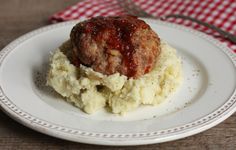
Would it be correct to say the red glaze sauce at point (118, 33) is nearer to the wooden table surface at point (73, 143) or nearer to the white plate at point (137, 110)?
the white plate at point (137, 110)

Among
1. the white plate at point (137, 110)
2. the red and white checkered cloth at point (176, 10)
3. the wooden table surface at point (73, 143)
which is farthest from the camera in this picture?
the red and white checkered cloth at point (176, 10)

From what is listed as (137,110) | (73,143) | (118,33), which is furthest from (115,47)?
(73,143)

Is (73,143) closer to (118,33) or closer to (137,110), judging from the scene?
(137,110)

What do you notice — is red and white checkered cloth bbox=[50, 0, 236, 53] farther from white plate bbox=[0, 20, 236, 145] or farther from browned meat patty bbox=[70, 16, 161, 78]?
browned meat patty bbox=[70, 16, 161, 78]

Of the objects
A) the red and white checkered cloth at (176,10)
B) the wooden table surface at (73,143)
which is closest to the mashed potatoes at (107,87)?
the wooden table surface at (73,143)

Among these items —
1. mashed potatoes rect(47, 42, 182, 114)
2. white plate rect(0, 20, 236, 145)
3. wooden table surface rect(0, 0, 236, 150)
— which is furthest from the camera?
mashed potatoes rect(47, 42, 182, 114)

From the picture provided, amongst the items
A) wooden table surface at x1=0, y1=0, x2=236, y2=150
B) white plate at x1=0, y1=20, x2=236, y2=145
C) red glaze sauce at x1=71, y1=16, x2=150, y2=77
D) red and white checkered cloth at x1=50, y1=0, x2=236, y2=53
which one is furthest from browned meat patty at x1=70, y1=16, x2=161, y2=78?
red and white checkered cloth at x1=50, y1=0, x2=236, y2=53
